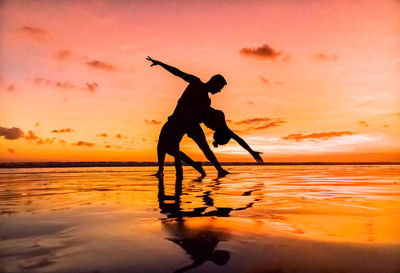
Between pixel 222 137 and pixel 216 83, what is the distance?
132 cm

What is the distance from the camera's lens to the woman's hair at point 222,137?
24.0 ft

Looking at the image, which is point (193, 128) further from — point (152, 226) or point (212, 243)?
point (212, 243)

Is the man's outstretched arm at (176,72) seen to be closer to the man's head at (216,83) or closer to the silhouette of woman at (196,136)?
the man's head at (216,83)

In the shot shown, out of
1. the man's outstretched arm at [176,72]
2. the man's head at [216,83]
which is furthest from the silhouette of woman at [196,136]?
the man's outstretched arm at [176,72]

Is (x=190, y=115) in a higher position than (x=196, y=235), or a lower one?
higher

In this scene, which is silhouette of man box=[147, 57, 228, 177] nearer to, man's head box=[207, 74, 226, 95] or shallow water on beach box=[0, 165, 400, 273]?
man's head box=[207, 74, 226, 95]

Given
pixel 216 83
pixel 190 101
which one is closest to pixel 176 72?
pixel 190 101

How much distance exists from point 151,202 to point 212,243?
77.5 inches

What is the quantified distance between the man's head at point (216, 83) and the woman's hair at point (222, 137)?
105 cm

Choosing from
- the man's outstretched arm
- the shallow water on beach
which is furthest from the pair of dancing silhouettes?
the shallow water on beach

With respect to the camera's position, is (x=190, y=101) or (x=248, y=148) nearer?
(x=190, y=101)

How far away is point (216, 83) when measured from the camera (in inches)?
269

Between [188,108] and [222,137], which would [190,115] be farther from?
[222,137]

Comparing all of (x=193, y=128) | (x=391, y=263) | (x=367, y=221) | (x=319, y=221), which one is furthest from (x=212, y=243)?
(x=193, y=128)
